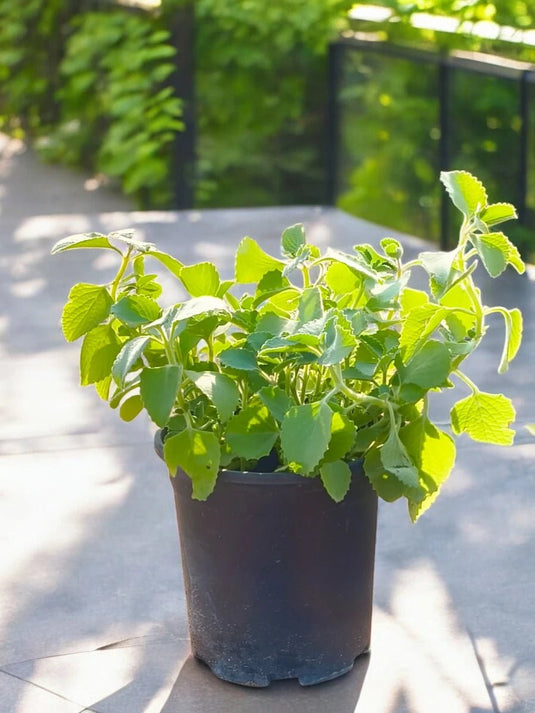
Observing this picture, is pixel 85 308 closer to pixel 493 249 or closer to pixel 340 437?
pixel 340 437

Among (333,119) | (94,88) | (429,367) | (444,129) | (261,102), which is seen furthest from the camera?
(94,88)

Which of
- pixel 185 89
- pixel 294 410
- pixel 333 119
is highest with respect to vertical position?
pixel 294 410

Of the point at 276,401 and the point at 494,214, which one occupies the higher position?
the point at 494,214

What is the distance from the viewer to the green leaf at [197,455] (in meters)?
2.69

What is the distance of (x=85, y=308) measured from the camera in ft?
9.19

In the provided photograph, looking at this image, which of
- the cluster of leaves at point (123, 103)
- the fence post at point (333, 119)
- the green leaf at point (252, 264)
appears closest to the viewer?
the green leaf at point (252, 264)

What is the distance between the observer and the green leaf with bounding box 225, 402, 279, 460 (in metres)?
2.71

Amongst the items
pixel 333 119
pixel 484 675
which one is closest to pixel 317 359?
pixel 484 675

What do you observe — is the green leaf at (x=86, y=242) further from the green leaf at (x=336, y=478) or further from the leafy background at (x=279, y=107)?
the leafy background at (x=279, y=107)

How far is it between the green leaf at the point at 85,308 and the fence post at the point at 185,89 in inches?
250

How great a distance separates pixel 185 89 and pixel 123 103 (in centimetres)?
60

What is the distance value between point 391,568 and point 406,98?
4700mm

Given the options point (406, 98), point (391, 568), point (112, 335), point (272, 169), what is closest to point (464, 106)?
point (406, 98)

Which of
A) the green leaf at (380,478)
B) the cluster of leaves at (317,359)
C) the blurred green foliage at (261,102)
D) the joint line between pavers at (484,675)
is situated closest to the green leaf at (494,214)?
the cluster of leaves at (317,359)
